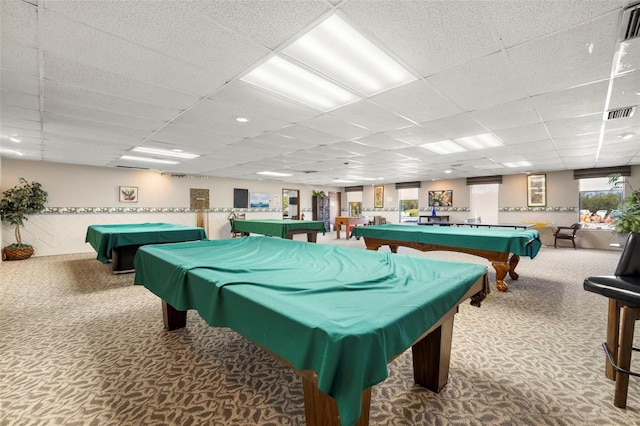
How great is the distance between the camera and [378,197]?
550 inches

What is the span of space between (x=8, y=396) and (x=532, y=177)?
13052 mm

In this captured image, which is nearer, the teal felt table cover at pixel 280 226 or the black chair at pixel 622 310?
the black chair at pixel 622 310

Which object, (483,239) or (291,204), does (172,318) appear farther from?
(291,204)

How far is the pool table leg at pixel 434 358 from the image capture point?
72.1 inches

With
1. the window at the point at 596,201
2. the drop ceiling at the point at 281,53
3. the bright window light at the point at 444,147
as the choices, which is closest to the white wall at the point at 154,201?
the window at the point at 596,201

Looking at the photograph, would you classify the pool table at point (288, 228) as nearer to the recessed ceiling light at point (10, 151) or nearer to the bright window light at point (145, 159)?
the bright window light at point (145, 159)

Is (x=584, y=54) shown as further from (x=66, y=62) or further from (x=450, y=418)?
(x=66, y=62)

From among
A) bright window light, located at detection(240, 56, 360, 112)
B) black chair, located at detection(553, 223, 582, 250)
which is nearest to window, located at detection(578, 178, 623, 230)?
black chair, located at detection(553, 223, 582, 250)

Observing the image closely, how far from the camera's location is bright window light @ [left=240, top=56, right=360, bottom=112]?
2.57 m

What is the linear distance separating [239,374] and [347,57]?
2.77 meters

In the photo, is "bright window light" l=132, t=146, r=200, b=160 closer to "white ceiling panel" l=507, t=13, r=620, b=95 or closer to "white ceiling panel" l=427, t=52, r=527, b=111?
"white ceiling panel" l=427, t=52, r=527, b=111

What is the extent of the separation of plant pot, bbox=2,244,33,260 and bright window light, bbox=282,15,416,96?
8.65m

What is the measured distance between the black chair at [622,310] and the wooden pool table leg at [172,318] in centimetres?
349

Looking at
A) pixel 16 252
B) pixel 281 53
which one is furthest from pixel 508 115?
pixel 16 252
